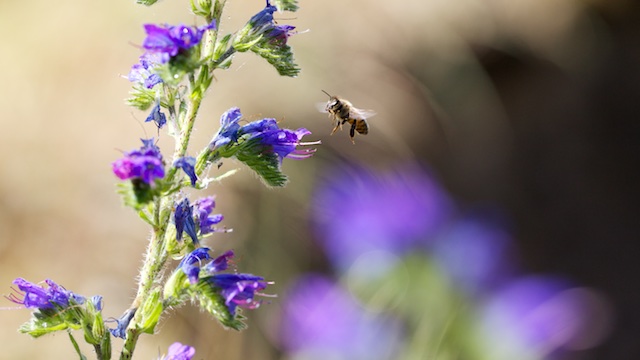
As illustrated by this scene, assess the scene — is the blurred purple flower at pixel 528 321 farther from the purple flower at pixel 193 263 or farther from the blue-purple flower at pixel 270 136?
the purple flower at pixel 193 263

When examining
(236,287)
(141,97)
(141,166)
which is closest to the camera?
(141,166)

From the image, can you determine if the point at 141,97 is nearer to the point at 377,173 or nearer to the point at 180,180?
the point at 180,180

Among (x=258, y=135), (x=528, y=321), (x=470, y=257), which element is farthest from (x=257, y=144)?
(x=528, y=321)

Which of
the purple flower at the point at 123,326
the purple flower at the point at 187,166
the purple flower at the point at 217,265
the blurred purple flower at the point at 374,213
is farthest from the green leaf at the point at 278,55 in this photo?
the blurred purple flower at the point at 374,213

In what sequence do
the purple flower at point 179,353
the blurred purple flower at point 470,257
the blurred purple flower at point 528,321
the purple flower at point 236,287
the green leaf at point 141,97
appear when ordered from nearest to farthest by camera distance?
the purple flower at point 236,287 → the purple flower at point 179,353 → the green leaf at point 141,97 → the blurred purple flower at point 528,321 → the blurred purple flower at point 470,257

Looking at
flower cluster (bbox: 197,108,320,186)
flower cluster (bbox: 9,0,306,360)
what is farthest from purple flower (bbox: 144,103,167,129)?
flower cluster (bbox: 197,108,320,186)

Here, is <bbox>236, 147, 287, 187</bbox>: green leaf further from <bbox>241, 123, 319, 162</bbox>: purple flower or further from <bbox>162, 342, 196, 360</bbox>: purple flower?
<bbox>162, 342, 196, 360</bbox>: purple flower
